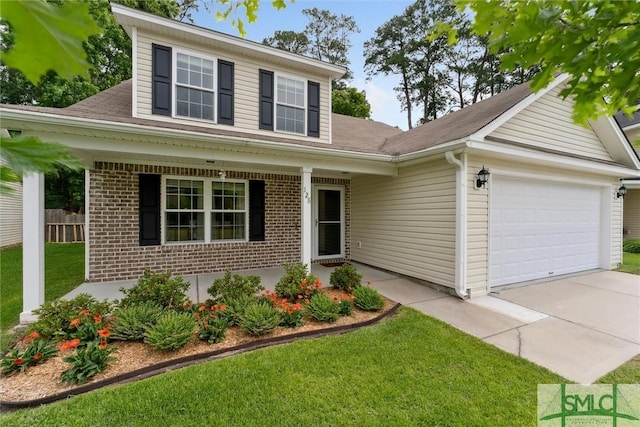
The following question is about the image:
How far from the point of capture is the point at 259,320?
3834 millimetres

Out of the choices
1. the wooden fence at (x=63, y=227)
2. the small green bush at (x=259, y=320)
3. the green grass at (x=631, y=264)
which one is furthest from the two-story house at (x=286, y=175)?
the wooden fence at (x=63, y=227)

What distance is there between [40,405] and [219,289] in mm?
2222

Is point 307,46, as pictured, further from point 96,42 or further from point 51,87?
point 51,87

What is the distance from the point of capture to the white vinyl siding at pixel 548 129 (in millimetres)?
6141

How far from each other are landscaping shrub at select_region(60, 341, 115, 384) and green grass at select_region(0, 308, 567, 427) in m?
0.29

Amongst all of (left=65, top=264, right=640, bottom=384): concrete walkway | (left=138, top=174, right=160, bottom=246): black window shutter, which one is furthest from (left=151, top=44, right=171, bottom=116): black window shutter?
(left=65, top=264, right=640, bottom=384): concrete walkway

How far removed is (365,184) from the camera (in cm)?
831

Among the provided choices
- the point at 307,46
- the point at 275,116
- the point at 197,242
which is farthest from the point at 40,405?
the point at 307,46

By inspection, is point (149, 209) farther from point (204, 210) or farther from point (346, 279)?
point (346, 279)

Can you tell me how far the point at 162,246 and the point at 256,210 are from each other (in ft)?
7.46

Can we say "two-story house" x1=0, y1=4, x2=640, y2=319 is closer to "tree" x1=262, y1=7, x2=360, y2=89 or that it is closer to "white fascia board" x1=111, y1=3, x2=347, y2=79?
"white fascia board" x1=111, y1=3, x2=347, y2=79

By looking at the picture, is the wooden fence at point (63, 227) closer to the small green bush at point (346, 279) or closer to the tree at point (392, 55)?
the small green bush at point (346, 279)

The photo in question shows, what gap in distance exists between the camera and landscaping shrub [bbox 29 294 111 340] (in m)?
Answer: 3.50

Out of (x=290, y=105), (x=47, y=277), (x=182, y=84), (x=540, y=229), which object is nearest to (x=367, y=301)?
(x=540, y=229)
